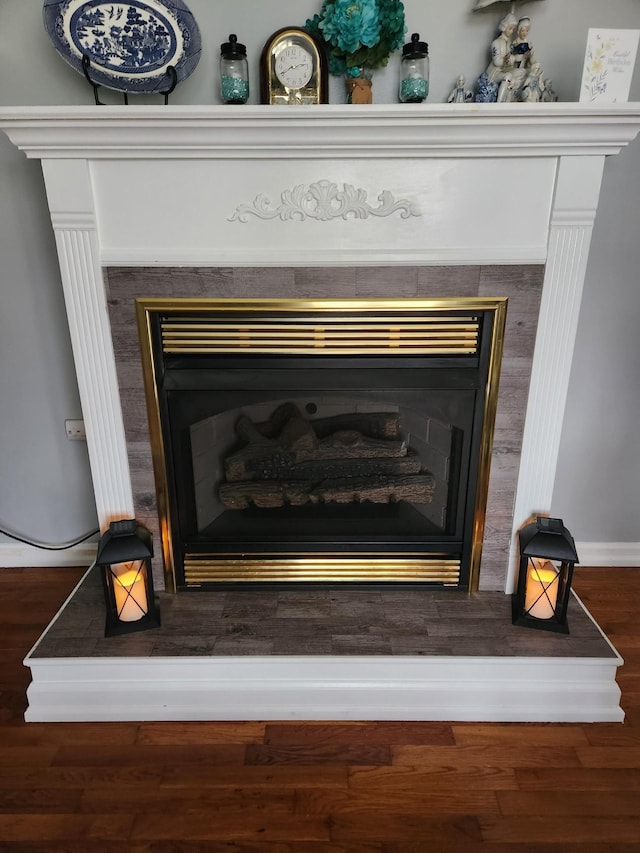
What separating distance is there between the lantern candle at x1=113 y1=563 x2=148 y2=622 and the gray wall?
2.04ft

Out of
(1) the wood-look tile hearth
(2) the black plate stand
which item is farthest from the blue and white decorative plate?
(1) the wood-look tile hearth

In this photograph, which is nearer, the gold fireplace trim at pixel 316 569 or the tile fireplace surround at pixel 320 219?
the tile fireplace surround at pixel 320 219

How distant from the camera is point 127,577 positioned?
165 cm

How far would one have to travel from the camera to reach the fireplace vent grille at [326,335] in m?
1.59

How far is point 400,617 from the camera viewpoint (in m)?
1.73

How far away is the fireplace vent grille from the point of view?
1594mm

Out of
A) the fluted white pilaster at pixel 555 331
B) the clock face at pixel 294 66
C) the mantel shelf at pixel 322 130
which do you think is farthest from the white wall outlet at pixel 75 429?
the fluted white pilaster at pixel 555 331

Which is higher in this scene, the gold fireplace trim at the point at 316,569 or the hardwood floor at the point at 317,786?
the gold fireplace trim at the point at 316,569

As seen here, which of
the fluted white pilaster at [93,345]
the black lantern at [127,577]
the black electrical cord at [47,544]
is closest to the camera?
the fluted white pilaster at [93,345]

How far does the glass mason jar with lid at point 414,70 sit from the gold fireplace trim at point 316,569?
1.41 meters

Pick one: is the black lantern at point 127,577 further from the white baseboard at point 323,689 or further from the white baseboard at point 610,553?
the white baseboard at point 610,553

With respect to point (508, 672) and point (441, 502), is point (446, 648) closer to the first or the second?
Answer: point (508, 672)

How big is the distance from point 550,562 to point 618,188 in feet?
4.08

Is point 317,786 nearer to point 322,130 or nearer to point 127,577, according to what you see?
point 127,577
